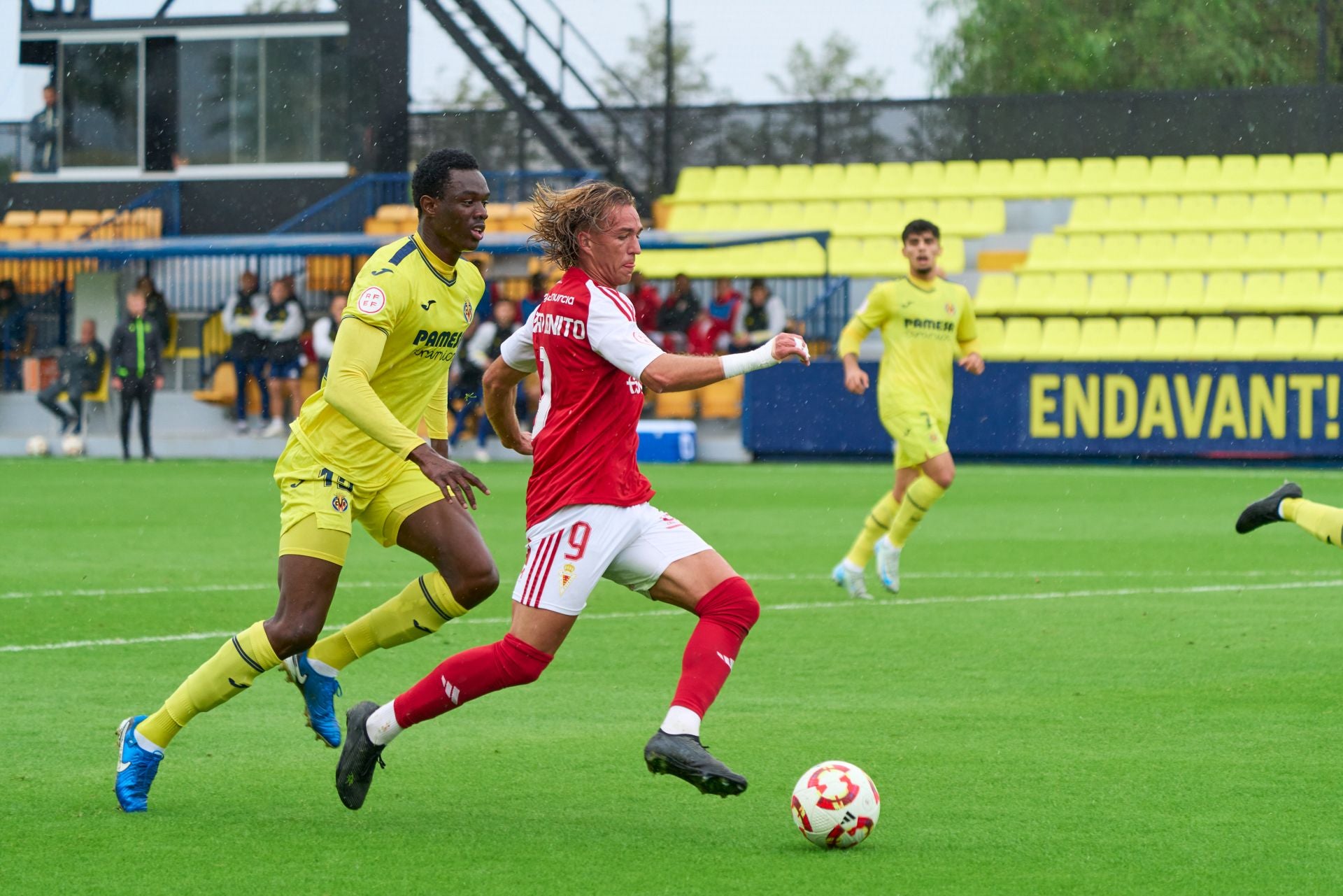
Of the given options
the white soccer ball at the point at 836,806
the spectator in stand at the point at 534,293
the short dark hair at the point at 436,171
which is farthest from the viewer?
the spectator in stand at the point at 534,293

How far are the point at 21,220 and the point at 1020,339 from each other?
19314mm

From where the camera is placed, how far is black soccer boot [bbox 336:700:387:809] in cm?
548

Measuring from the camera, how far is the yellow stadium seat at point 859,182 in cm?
2906

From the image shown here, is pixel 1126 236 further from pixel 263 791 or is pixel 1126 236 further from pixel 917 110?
pixel 263 791

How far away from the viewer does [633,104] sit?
3136cm

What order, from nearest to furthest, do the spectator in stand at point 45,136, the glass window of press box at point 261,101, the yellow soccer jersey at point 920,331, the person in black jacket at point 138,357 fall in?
the yellow soccer jersey at point 920,331 < the person in black jacket at point 138,357 < the glass window of press box at point 261,101 < the spectator in stand at point 45,136

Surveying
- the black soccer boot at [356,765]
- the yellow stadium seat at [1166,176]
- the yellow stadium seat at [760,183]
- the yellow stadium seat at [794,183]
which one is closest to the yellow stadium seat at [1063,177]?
the yellow stadium seat at [1166,176]

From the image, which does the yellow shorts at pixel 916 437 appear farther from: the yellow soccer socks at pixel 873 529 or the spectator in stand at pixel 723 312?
the spectator in stand at pixel 723 312

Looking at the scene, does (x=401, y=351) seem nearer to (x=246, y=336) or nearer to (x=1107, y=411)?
(x=1107, y=411)

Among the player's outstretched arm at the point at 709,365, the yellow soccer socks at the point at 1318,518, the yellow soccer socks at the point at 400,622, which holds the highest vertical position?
the player's outstretched arm at the point at 709,365

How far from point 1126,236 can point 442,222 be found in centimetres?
2154

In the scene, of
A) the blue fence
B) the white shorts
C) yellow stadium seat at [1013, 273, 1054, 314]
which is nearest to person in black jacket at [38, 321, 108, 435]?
the blue fence

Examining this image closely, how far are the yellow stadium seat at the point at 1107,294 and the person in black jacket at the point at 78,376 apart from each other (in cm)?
1467

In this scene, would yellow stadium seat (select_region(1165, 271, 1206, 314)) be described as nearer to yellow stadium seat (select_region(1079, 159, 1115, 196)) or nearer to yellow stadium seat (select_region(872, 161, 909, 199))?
yellow stadium seat (select_region(1079, 159, 1115, 196))
